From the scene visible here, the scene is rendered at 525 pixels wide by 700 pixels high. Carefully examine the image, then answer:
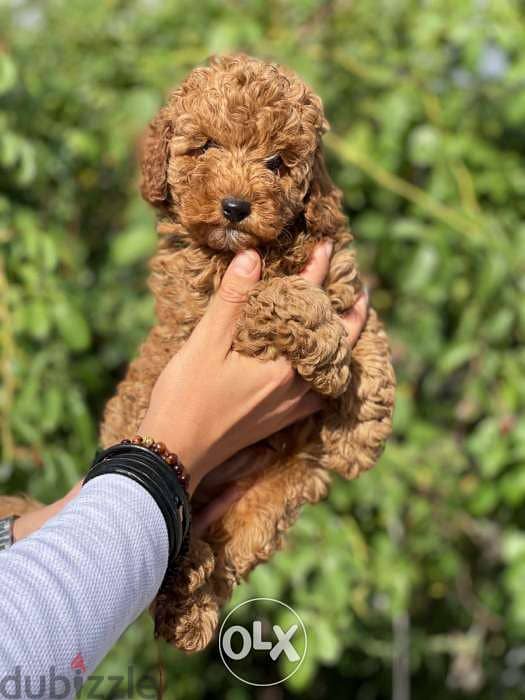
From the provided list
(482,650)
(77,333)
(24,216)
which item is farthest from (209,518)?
(482,650)

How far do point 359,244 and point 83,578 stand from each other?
11.2 ft

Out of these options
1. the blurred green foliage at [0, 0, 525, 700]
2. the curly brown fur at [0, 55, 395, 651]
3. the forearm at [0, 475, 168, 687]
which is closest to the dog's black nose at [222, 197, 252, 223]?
the curly brown fur at [0, 55, 395, 651]

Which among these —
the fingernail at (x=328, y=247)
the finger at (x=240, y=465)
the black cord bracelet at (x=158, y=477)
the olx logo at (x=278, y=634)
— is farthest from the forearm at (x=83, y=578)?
the olx logo at (x=278, y=634)

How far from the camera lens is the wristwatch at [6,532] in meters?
2.03

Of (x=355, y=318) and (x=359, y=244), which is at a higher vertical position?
(x=355, y=318)

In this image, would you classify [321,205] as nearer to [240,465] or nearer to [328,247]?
[328,247]

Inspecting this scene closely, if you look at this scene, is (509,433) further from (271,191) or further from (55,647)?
(55,647)

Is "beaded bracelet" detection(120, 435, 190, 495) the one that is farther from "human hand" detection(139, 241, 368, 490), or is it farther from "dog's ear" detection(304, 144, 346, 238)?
"dog's ear" detection(304, 144, 346, 238)

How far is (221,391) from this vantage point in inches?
78.5

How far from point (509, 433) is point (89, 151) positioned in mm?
2373

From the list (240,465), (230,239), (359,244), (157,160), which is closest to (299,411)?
(240,465)

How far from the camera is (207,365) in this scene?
6.56ft

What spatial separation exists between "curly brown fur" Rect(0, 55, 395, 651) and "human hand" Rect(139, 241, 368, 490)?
0.14 ft

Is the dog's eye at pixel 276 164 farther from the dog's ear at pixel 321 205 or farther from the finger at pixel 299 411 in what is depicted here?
the finger at pixel 299 411
